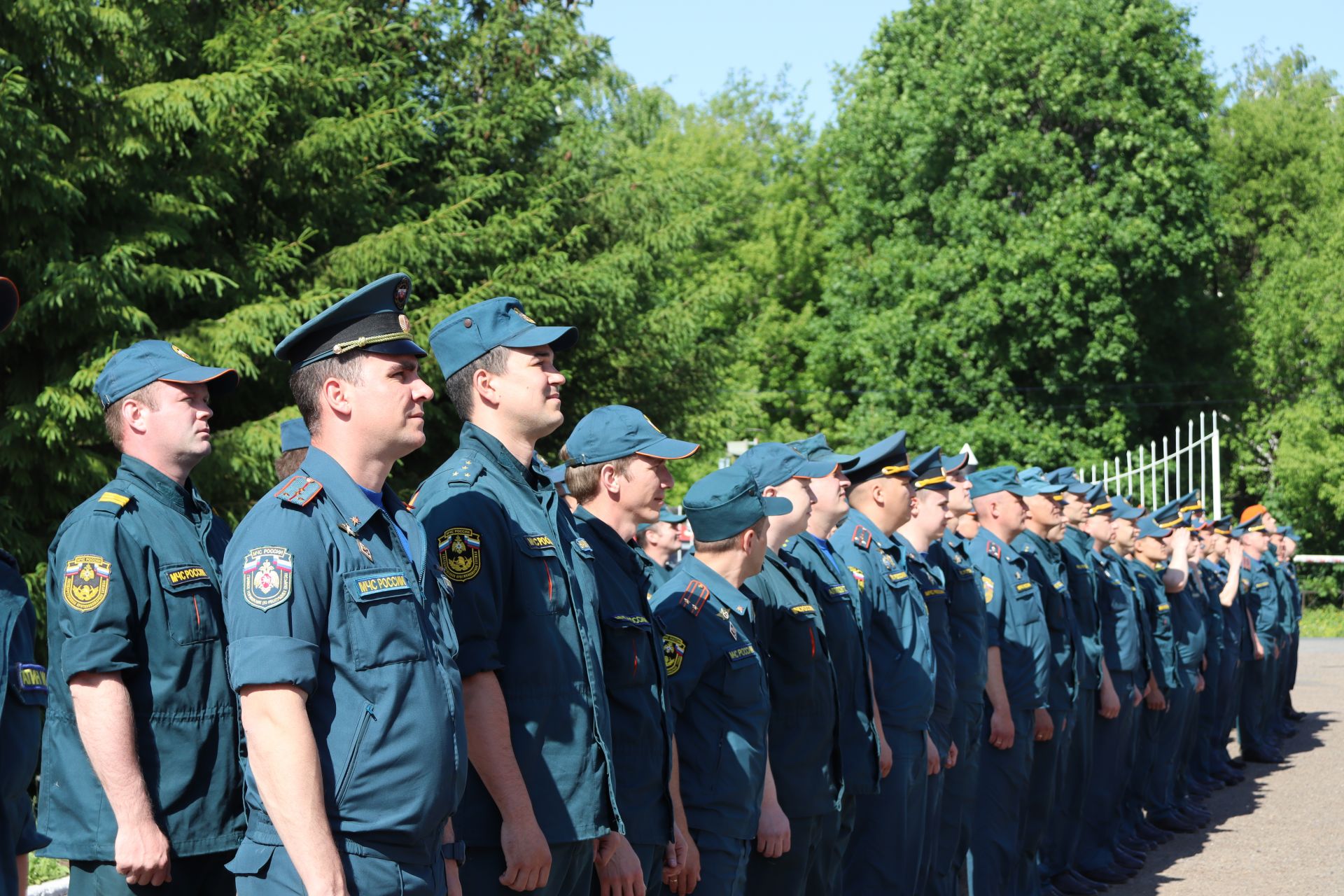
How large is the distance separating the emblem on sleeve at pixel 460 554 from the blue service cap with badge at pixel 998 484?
17.2ft

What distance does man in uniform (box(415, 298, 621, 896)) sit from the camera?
138 inches

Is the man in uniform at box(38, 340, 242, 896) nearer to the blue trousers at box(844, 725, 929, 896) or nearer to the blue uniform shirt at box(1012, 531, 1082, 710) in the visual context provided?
the blue trousers at box(844, 725, 929, 896)

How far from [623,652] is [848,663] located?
1976 millimetres

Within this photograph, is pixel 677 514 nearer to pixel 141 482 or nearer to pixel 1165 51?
pixel 141 482

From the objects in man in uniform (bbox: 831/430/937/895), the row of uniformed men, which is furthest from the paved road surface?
the row of uniformed men

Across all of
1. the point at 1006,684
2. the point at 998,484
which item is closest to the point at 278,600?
the point at 1006,684

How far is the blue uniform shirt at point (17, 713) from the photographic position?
324 centimetres

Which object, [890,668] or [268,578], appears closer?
[268,578]

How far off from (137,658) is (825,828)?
2.70 m

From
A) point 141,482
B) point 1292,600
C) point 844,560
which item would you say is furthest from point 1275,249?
point 141,482

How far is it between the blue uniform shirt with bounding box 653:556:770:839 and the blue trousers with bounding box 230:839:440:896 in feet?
6.01

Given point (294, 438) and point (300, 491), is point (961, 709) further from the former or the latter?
point (300, 491)

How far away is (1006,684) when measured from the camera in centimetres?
812

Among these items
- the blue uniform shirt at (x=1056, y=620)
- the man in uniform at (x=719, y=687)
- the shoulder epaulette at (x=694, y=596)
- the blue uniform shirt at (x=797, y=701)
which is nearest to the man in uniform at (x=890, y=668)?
the blue uniform shirt at (x=797, y=701)
